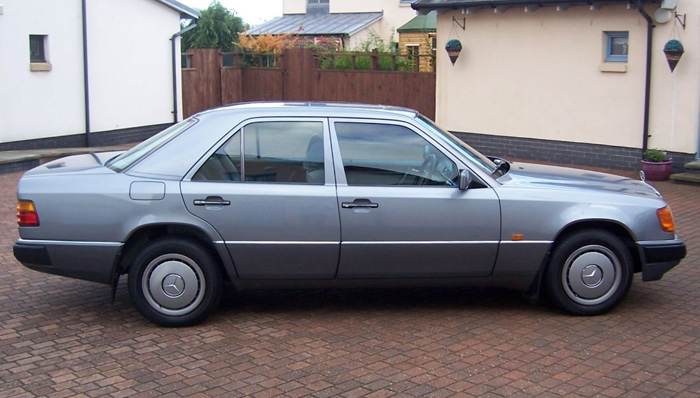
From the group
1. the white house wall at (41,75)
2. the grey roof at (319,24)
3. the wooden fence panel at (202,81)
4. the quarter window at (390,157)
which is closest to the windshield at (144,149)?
the quarter window at (390,157)

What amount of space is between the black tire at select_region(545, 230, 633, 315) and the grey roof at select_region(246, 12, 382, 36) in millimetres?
27851

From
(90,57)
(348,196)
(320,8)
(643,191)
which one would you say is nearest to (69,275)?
(348,196)

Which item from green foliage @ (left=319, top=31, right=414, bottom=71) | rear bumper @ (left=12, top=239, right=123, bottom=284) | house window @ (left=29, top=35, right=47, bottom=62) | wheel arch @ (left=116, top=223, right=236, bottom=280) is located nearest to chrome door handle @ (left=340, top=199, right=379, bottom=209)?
wheel arch @ (left=116, top=223, right=236, bottom=280)

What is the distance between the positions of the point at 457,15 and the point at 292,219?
12.6 metres

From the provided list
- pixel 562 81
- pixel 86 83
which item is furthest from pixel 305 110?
pixel 86 83

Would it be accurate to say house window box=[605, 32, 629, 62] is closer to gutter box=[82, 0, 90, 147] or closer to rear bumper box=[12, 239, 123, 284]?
gutter box=[82, 0, 90, 147]

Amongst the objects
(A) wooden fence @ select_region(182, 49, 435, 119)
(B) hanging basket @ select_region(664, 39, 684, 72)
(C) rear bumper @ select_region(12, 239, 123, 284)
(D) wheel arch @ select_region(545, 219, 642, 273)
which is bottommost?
(C) rear bumper @ select_region(12, 239, 123, 284)

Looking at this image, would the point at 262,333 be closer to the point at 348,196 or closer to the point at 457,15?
the point at 348,196

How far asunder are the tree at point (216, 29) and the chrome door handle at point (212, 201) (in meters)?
32.2

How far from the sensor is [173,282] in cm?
636

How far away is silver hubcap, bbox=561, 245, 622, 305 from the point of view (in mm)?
6621

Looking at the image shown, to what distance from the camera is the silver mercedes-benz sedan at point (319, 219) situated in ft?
20.8

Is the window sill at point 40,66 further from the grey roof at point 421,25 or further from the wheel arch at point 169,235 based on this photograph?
the grey roof at point 421,25

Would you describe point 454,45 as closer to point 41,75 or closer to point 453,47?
point 453,47
